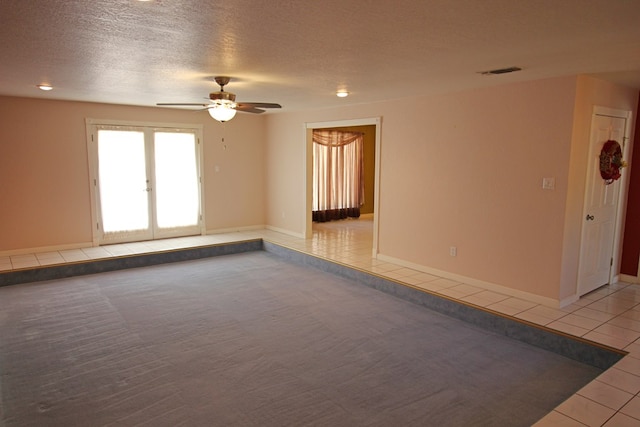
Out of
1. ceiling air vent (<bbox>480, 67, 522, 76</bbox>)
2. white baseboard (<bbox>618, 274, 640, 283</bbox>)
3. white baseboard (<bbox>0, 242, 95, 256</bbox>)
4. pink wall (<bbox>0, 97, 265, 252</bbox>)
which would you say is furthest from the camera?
white baseboard (<bbox>0, 242, 95, 256</bbox>)

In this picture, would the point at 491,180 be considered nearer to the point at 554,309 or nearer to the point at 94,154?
the point at 554,309

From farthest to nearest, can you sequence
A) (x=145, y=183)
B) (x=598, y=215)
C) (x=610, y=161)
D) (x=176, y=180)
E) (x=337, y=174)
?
(x=337, y=174) < (x=176, y=180) < (x=145, y=183) < (x=598, y=215) < (x=610, y=161)

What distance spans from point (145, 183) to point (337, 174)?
4.46 meters

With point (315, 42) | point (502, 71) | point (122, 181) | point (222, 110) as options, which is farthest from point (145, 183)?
point (502, 71)

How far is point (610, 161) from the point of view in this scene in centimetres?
439

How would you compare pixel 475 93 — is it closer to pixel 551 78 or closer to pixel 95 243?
pixel 551 78

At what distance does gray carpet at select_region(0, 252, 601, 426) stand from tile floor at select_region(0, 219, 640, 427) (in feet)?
0.91

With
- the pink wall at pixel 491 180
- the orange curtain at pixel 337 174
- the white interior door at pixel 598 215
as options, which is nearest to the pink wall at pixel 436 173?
the pink wall at pixel 491 180

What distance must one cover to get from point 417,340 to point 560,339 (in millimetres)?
1246

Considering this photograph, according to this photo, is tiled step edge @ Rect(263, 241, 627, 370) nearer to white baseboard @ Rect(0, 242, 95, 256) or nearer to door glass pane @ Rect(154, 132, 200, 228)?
door glass pane @ Rect(154, 132, 200, 228)

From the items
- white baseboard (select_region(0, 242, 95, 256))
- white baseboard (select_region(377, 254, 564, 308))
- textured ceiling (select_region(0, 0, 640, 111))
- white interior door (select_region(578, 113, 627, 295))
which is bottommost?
white baseboard (select_region(377, 254, 564, 308))

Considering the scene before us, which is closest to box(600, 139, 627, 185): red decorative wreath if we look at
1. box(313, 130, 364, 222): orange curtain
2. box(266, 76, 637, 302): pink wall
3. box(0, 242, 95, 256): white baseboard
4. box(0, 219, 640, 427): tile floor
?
box(266, 76, 637, 302): pink wall

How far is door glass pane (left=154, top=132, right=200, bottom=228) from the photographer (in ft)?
23.8

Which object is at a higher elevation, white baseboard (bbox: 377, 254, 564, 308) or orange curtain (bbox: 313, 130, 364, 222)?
orange curtain (bbox: 313, 130, 364, 222)
